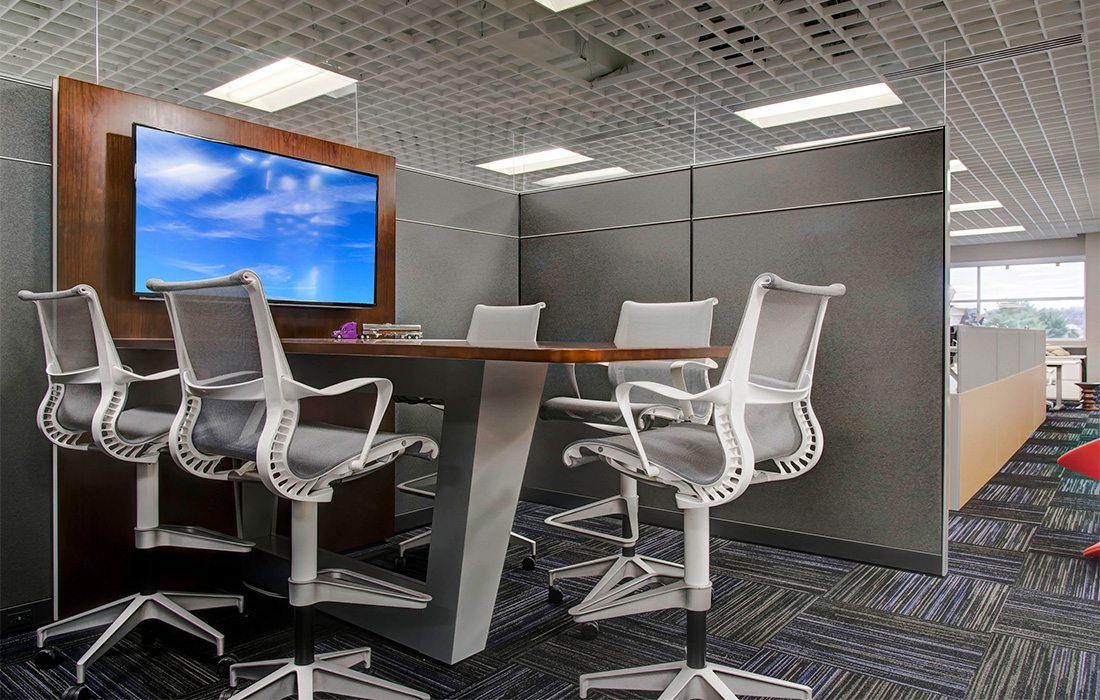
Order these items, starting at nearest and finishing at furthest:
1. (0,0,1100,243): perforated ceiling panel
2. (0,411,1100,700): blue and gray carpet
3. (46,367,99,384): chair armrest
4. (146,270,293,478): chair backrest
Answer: (146,270,293,478): chair backrest, (0,411,1100,700): blue and gray carpet, (46,367,99,384): chair armrest, (0,0,1100,243): perforated ceiling panel

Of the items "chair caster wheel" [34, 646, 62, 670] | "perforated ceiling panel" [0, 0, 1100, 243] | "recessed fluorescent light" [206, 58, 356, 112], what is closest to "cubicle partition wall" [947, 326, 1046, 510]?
"perforated ceiling panel" [0, 0, 1100, 243]

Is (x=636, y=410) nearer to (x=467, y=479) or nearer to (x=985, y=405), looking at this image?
(x=467, y=479)

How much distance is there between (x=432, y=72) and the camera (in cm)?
491

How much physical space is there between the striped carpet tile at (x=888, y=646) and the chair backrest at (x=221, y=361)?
1.67m

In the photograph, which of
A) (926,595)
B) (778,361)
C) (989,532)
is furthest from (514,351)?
(989,532)

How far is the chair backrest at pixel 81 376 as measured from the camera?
2.01 meters

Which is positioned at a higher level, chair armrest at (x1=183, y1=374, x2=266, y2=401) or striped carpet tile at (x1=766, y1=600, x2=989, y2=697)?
chair armrest at (x1=183, y1=374, x2=266, y2=401)

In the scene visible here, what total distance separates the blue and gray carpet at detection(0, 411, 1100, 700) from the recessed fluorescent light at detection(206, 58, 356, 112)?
3501 mm

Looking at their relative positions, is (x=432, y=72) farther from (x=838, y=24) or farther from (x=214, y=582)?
(x=214, y=582)

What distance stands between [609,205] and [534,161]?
3720mm

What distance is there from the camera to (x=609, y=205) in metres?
3.88

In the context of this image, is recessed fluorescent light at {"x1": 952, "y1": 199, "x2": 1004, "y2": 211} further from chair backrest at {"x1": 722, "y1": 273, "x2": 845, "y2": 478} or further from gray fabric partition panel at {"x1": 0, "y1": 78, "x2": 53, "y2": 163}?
gray fabric partition panel at {"x1": 0, "y1": 78, "x2": 53, "y2": 163}

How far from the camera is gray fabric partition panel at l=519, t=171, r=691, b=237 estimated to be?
3.62 metres

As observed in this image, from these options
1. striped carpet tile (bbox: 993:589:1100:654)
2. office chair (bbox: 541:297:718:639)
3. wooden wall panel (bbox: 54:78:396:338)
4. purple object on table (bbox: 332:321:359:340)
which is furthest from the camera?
purple object on table (bbox: 332:321:359:340)
